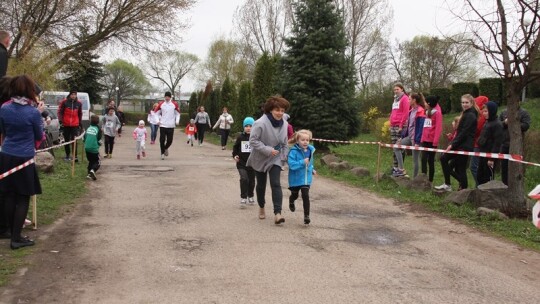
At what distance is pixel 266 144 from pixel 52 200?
3689mm

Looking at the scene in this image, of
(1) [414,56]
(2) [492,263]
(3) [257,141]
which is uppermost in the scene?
(1) [414,56]

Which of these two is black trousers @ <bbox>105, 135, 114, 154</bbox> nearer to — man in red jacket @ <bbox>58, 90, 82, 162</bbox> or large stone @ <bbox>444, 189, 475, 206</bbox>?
man in red jacket @ <bbox>58, 90, 82, 162</bbox>

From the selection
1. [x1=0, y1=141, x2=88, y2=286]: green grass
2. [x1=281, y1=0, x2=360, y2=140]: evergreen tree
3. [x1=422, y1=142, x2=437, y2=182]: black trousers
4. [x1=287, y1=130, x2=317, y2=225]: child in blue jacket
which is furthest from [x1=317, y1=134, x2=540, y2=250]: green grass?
[x1=0, y1=141, x2=88, y2=286]: green grass

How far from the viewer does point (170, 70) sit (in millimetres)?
91500

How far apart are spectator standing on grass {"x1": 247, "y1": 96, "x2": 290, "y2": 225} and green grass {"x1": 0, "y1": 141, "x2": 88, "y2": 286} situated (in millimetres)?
2947

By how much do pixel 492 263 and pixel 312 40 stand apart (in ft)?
43.3

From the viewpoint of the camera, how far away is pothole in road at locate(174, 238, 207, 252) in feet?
19.4

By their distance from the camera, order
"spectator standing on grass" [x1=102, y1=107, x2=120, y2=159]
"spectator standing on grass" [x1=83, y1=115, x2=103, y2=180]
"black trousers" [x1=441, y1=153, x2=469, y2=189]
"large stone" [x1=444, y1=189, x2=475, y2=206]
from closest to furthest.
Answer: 1. "large stone" [x1=444, y1=189, x2=475, y2=206]
2. "black trousers" [x1=441, y1=153, x2=469, y2=189]
3. "spectator standing on grass" [x1=83, y1=115, x2=103, y2=180]
4. "spectator standing on grass" [x1=102, y1=107, x2=120, y2=159]

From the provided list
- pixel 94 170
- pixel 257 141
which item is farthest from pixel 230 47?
pixel 257 141

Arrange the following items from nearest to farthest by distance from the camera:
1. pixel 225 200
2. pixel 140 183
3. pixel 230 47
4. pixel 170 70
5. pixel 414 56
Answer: pixel 225 200
pixel 140 183
pixel 414 56
pixel 230 47
pixel 170 70

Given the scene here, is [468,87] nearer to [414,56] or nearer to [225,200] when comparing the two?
[414,56]

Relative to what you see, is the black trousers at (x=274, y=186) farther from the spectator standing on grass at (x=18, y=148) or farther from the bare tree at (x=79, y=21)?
the bare tree at (x=79, y=21)

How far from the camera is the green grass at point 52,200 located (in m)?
5.18

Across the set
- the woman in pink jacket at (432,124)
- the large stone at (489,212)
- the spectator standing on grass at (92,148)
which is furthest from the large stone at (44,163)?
the large stone at (489,212)
